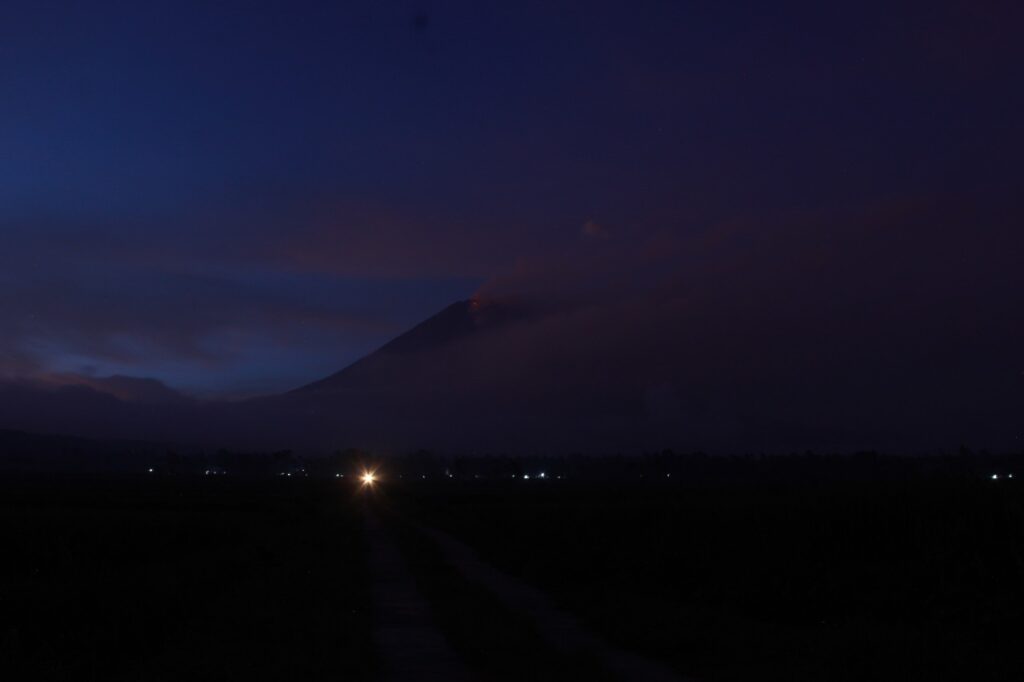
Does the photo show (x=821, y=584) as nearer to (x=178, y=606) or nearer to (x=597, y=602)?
(x=597, y=602)

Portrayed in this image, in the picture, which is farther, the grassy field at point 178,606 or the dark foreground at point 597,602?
the grassy field at point 178,606

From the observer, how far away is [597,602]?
2012cm

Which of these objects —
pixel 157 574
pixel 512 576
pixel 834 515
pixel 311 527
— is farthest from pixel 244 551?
pixel 834 515

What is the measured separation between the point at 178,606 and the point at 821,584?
13112 mm

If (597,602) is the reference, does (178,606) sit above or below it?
above

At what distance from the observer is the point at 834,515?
25.6 m

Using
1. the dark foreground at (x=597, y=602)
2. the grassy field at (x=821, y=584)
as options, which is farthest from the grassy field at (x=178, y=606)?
the grassy field at (x=821, y=584)

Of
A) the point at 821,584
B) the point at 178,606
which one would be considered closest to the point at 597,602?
the point at 821,584

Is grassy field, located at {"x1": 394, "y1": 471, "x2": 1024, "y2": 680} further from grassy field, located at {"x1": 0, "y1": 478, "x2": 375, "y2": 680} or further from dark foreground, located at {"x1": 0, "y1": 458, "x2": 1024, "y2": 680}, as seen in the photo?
grassy field, located at {"x1": 0, "y1": 478, "x2": 375, "y2": 680}

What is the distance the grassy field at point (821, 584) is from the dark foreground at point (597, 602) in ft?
0.21

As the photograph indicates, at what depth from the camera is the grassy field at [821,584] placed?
13711mm

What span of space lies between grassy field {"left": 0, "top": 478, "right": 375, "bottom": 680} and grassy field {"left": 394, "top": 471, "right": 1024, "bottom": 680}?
4.75 meters

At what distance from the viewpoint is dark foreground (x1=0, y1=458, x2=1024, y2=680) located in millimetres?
13422

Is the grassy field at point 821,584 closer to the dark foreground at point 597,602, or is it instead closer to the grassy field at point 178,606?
the dark foreground at point 597,602
